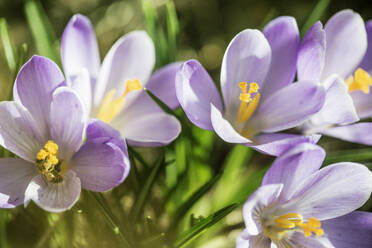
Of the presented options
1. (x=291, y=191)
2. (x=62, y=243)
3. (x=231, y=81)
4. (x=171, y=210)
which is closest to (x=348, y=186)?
(x=291, y=191)

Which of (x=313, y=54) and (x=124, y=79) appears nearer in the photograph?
(x=313, y=54)

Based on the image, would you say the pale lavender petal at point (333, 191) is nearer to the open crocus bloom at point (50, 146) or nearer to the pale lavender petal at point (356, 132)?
the pale lavender petal at point (356, 132)

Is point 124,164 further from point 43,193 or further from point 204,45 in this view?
point 204,45

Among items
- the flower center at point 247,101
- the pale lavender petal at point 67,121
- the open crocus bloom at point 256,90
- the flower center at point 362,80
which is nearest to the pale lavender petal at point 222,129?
the open crocus bloom at point 256,90

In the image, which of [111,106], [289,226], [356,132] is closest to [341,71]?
[356,132]

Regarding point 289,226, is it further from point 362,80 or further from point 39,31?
point 39,31
